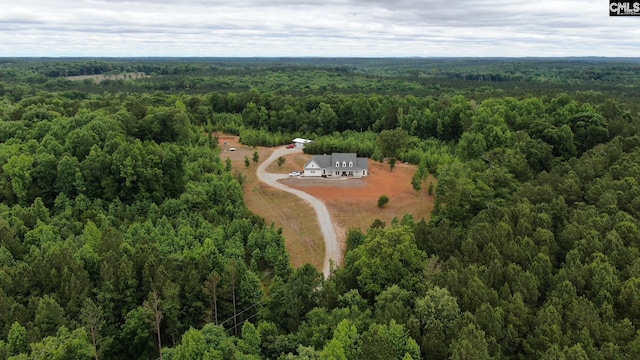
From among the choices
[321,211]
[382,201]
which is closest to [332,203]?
[321,211]

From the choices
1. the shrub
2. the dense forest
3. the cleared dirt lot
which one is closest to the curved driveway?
the cleared dirt lot

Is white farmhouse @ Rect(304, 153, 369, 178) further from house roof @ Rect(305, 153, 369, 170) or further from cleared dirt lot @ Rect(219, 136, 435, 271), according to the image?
cleared dirt lot @ Rect(219, 136, 435, 271)

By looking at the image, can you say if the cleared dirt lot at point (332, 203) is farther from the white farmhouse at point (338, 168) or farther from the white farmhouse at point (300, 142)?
the white farmhouse at point (300, 142)

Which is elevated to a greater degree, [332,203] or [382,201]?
[382,201]

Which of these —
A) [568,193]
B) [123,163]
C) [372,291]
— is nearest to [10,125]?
[123,163]

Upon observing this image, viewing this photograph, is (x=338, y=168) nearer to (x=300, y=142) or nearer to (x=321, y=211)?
(x=321, y=211)
